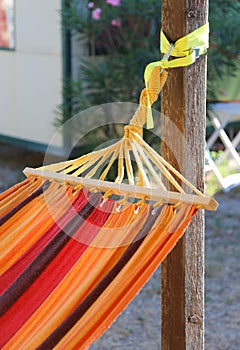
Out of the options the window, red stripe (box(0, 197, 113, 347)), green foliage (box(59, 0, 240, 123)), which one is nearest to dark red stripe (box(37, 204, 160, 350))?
red stripe (box(0, 197, 113, 347))

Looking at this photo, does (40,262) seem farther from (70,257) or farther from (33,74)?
(33,74)

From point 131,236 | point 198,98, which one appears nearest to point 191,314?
point 131,236

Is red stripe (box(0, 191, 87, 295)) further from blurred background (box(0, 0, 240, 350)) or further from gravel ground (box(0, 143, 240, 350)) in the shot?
blurred background (box(0, 0, 240, 350))

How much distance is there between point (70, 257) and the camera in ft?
7.68

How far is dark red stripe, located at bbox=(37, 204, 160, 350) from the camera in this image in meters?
2.03

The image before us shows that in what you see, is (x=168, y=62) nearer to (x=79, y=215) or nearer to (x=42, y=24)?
(x=79, y=215)

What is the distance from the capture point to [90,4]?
5742 millimetres

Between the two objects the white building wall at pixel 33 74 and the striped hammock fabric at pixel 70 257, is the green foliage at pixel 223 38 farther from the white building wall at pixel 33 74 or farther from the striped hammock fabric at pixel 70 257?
the striped hammock fabric at pixel 70 257

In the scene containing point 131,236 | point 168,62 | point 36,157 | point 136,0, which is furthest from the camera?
point 36,157

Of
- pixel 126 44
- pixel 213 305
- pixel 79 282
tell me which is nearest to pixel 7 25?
pixel 126 44

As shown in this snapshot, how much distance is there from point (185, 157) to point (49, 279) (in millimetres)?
572

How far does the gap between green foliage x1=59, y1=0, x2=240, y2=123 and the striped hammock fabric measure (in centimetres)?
317

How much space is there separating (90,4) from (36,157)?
1851 millimetres

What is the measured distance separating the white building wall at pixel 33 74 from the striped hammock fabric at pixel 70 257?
371cm
